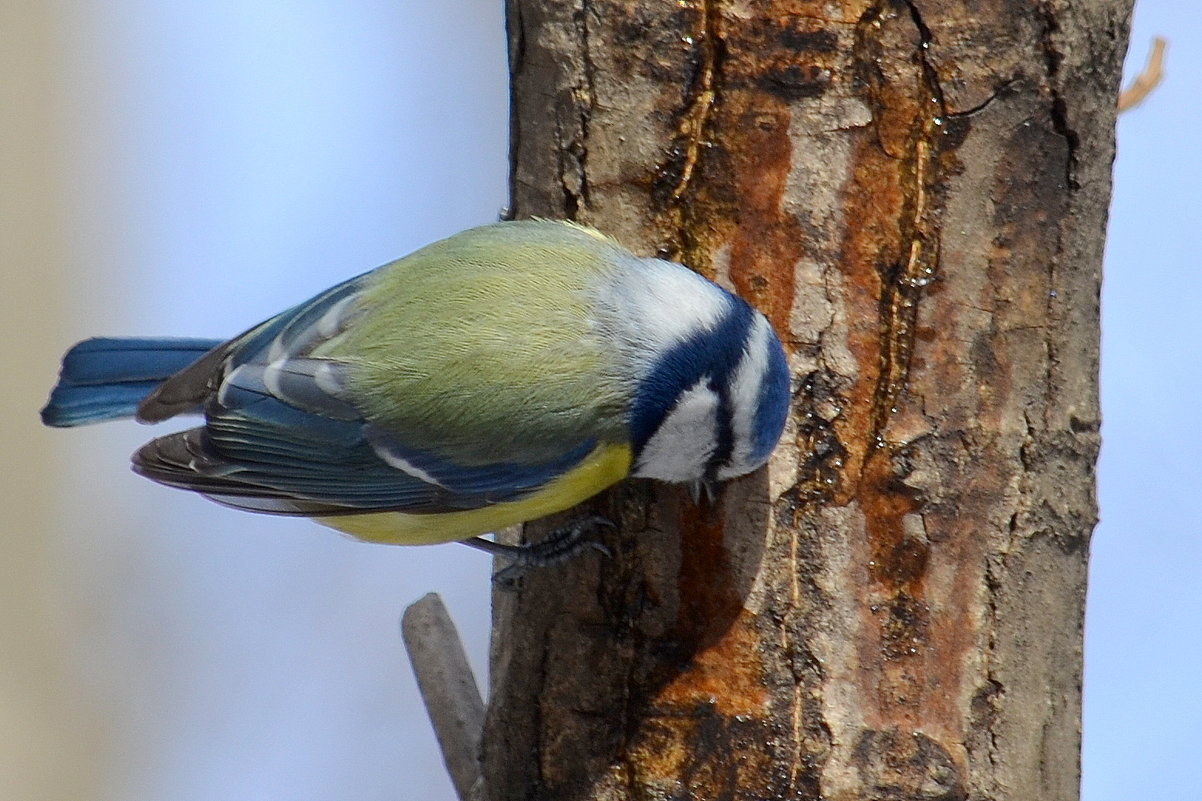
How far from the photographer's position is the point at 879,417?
1487mm

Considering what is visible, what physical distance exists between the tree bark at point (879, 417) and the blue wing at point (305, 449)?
1.09ft

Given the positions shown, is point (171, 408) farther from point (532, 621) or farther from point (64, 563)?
point (64, 563)

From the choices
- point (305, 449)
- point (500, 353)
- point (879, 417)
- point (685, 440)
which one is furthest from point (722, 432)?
point (305, 449)

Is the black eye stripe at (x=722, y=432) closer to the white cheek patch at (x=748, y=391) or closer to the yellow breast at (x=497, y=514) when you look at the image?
the white cheek patch at (x=748, y=391)

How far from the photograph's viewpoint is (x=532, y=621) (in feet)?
5.30

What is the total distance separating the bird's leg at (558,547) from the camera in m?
1.60

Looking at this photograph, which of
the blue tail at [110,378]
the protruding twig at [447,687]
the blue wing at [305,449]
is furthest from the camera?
the blue tail at [110,378]

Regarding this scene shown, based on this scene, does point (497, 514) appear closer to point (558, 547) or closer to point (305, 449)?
point (558, 547)

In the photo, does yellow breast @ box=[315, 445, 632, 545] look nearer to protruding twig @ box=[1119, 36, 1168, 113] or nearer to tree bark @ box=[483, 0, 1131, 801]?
tree bark @ box=[483, 0, 1131, 801]

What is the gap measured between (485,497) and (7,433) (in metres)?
2.87

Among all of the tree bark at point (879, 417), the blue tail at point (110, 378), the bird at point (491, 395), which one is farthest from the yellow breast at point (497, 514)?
the blue tail at point (110, 378)

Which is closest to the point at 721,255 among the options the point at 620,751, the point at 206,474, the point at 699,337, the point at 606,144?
the point at 699,337

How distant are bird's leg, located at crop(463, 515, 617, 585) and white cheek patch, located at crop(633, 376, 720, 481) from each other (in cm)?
10

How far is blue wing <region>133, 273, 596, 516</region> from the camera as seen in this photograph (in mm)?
1725
